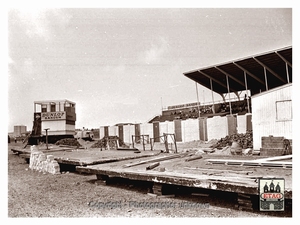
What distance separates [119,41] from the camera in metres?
8.41

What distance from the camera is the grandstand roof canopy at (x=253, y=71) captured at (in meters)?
20.7

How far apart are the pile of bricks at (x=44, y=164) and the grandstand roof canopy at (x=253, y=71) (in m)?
16.7

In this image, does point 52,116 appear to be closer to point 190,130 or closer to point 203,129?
point 190,130

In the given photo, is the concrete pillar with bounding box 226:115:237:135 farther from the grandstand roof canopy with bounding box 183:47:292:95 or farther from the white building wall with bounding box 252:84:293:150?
the white building wall with bounding box 252:84:293:150

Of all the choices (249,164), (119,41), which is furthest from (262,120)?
(119,41)

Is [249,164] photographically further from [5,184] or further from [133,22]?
[5,184]

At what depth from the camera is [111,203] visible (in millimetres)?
5824

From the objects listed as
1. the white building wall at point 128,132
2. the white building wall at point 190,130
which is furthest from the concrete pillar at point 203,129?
the white building wall at point 128,132

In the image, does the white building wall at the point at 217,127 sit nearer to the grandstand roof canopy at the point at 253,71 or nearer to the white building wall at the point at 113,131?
the grandstand roof canopy at the point at 253,71

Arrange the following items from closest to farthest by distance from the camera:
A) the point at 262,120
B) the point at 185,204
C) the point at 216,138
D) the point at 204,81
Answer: the point at 185,204
the point at 262,120
the point at 216,138
the point at 204,81

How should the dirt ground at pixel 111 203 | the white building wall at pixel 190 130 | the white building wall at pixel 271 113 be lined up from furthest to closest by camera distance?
1. the white building wall at pixel 190 130
2. the white building wall at pixel 271 113
3. the dirt ground at pixel 111 203

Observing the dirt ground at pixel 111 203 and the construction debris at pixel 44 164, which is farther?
the construction debris at pixel 44 164

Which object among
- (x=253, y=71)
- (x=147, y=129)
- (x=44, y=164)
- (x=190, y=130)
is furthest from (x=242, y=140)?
(x=147, y=129)
